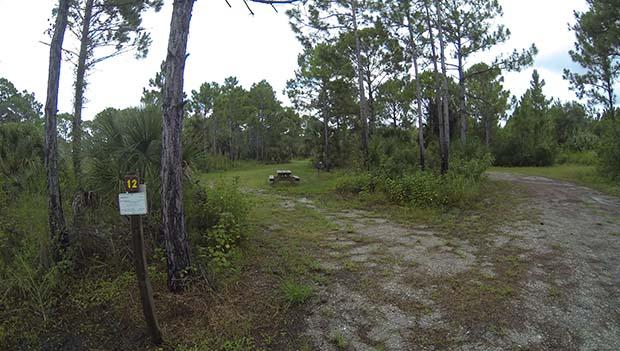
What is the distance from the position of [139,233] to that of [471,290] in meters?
3.10

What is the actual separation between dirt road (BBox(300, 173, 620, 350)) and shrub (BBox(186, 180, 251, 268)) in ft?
3.94

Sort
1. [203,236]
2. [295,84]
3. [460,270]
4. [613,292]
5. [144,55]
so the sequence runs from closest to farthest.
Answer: [613,292]
[460,270]
[203,236]
[144,55]
[295,84]

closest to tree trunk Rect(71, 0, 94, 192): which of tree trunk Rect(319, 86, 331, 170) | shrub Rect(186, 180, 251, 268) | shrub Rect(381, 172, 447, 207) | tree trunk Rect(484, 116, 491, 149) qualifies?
shrub Rect(186, 180, 251, 268)

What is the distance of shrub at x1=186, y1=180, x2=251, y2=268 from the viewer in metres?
4.61

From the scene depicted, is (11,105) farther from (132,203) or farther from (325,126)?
(132,203)

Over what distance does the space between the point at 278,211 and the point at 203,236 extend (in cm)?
356

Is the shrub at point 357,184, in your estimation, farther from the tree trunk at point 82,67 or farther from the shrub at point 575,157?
the shrub at point 575,157

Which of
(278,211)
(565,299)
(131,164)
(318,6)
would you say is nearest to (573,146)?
(318,6)

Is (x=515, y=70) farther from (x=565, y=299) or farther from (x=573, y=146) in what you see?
(x=573, y=146)

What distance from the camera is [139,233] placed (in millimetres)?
2934

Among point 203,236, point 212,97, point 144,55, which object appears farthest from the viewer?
point 212,97

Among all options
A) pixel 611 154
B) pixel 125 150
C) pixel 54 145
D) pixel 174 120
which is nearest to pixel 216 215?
pixel 125 150

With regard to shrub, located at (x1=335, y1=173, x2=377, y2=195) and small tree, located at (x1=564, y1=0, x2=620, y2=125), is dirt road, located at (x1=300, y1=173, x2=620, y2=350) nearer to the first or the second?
shrub, located at (x1=335, y1=173, x2=377, y2=195)

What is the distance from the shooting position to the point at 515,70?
12.7m
